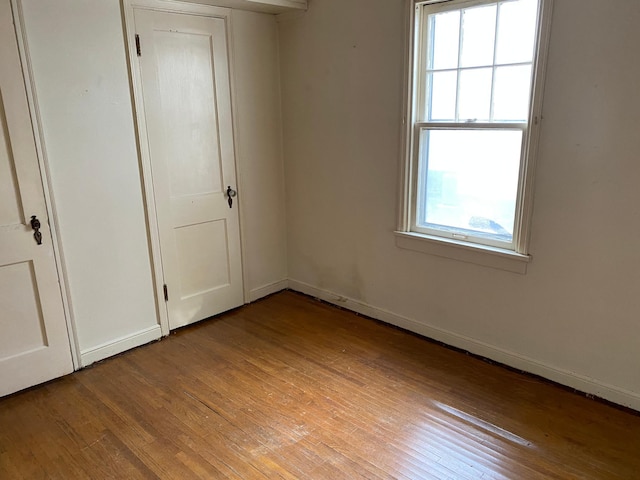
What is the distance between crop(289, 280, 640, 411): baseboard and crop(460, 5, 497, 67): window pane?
174 centimetres

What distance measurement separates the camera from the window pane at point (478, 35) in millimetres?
2564

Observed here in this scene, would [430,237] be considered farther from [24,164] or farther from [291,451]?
[24,164]

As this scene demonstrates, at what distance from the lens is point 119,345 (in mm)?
3018

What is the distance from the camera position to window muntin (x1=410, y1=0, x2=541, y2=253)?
2516 mm

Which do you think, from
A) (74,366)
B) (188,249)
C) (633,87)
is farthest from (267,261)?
(633,87)

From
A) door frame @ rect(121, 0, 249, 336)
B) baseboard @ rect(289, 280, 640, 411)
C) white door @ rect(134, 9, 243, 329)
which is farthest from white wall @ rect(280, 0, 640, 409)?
white door @ rect(134, 9, 243, 329)

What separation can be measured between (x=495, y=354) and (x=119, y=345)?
8.04 feet

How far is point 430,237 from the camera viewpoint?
3043 millimetres

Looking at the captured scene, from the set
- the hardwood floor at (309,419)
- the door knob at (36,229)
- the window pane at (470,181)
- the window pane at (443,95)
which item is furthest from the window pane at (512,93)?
the door knob at (36,229)

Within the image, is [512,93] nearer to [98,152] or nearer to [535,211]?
[535,211]

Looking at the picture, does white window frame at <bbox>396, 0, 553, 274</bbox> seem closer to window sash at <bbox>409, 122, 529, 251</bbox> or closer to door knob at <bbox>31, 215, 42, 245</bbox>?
window sash at <bbox>409, 122, 529, 251</bbox>

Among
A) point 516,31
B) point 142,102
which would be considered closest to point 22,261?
point 142,102

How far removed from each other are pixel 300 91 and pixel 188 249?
4.96ft

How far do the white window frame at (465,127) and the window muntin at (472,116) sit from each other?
0.01 metres
